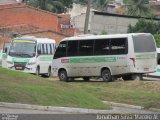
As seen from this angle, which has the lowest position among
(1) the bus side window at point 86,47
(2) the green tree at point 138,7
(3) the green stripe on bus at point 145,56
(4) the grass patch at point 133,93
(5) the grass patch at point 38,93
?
(4) the grass patch at point 133,93

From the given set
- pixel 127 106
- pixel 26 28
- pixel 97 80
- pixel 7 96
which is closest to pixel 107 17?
pixel 26 28

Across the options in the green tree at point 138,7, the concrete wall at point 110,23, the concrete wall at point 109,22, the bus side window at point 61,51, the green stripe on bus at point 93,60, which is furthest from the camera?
the green tree at point 138,7

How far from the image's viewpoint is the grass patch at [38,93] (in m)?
17.8

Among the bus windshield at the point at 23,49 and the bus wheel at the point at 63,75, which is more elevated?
the bus windshield at the point at 23,49

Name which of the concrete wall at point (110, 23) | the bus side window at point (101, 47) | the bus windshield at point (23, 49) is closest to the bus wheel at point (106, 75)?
the bus side window at point (101, 47)

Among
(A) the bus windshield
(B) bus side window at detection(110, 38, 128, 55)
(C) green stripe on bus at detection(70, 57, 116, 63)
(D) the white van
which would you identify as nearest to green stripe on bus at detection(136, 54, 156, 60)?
(D) the white van

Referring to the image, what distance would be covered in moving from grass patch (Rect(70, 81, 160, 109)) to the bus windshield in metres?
9.20

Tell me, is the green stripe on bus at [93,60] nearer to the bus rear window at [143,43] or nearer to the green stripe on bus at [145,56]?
the green stripe on bus at [145,56]

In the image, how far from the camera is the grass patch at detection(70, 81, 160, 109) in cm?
2259

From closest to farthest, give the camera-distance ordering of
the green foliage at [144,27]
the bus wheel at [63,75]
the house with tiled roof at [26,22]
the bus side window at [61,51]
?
the bus wheel at [63,75] < the bus side window at [61,51] < the house with tiled roof at [26,22] < the green foliage at [144,27]

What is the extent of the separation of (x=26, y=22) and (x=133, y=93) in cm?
4371

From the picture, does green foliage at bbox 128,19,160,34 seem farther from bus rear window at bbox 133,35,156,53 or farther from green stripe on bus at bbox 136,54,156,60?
green stripe on bus at bbox 136,54,156,60

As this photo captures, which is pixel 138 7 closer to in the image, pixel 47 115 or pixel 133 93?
pixel 133 93

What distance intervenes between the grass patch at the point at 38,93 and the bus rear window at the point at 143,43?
934 centimetres
